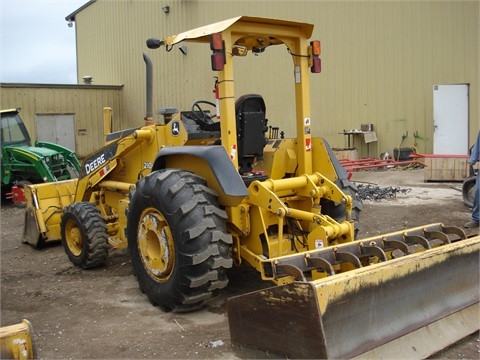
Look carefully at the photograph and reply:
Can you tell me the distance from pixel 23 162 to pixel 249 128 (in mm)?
8964

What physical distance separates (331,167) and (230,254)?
4.81ft

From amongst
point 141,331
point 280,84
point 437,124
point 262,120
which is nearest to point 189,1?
point 280,84

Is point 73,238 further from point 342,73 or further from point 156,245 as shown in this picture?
point 342,73

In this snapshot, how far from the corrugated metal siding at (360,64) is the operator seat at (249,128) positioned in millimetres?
10982

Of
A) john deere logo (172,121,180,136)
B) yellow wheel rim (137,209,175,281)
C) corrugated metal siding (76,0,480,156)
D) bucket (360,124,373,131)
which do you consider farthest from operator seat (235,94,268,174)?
bucket (360,124,373,131)

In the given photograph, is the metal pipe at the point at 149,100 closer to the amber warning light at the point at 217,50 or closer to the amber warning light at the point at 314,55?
the amber warning light at the point at 217,50

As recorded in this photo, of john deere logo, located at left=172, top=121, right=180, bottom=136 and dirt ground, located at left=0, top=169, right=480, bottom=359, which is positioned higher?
john deere logo, located at left=172, top=121, right=180, bottom=136

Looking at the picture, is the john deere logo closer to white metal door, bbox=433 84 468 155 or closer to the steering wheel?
the steering wheel

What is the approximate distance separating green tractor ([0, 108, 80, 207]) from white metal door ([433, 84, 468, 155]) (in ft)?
32.2

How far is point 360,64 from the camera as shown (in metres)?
16.3

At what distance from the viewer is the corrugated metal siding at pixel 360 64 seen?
14.6 metres

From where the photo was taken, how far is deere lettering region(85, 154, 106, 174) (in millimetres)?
6996

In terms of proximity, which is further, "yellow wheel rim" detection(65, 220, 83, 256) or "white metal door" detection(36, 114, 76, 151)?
"white metal door" detection(36, 114, 76, 151)

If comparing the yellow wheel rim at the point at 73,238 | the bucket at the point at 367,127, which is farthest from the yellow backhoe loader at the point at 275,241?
the bucket at the point at 367,127
